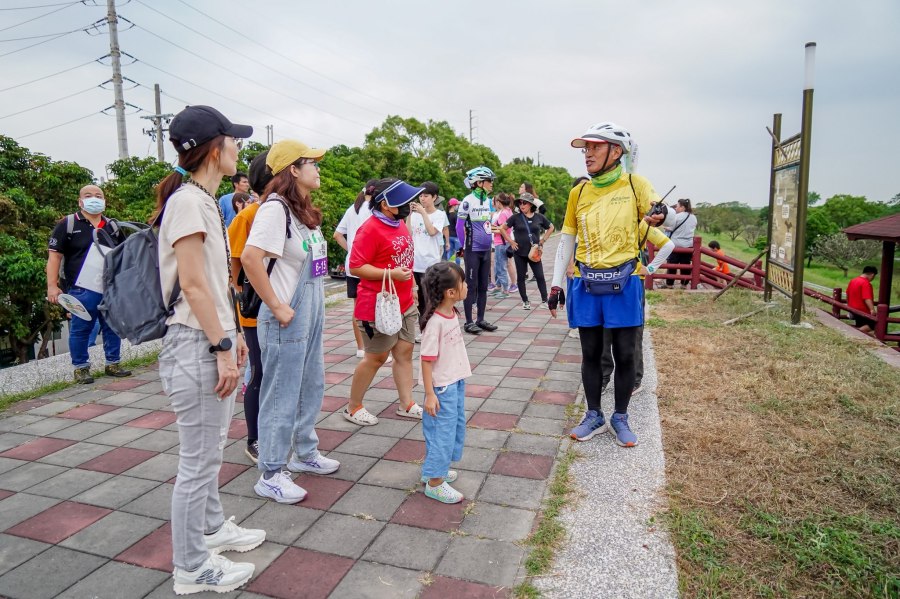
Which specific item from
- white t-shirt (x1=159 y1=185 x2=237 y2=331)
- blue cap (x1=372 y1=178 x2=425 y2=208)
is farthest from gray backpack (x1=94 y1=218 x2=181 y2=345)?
blue cap (x1=372 y1=178 x2=425 y2=208)

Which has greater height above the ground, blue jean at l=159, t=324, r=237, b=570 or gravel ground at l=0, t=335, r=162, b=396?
blue jean at l=159, t=324, r=237, b=570

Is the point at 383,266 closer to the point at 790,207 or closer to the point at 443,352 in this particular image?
the point at 443,352

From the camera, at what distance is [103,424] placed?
436cm

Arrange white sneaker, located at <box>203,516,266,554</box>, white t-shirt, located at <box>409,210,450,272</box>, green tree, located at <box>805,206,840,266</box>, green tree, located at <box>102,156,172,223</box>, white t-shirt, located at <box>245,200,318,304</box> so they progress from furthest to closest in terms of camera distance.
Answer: green tree, located at <box>805,206,840,266</box> → green tree, located at <box>102,156,172,223</box> → white t-shirt, located at <box>409,210,450,272</box> → white t-shirt, located at <box>245,200,318,304</box> → white sneaker, located at <box>203,516,266,554</box>

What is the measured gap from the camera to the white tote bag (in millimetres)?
3762

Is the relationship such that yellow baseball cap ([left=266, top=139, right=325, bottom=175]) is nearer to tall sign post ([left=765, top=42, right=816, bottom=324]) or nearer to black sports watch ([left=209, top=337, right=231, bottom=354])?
black sports watch ([left=209, top=337, right=231, bottom=354])

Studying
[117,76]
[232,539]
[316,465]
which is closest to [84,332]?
[316,465]

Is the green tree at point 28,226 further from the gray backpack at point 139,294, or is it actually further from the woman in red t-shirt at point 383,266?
the gray backpack at point 139,294

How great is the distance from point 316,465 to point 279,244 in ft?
4.49

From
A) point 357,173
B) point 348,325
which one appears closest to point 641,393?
point 348,325

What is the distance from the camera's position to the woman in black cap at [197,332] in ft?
7.22

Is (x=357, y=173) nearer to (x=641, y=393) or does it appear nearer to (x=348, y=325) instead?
(x=348, y=325)

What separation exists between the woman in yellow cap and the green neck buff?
1746 millimetres

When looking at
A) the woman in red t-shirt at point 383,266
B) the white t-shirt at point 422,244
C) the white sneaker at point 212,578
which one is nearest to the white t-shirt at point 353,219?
the white t-shirt at point 422,244
